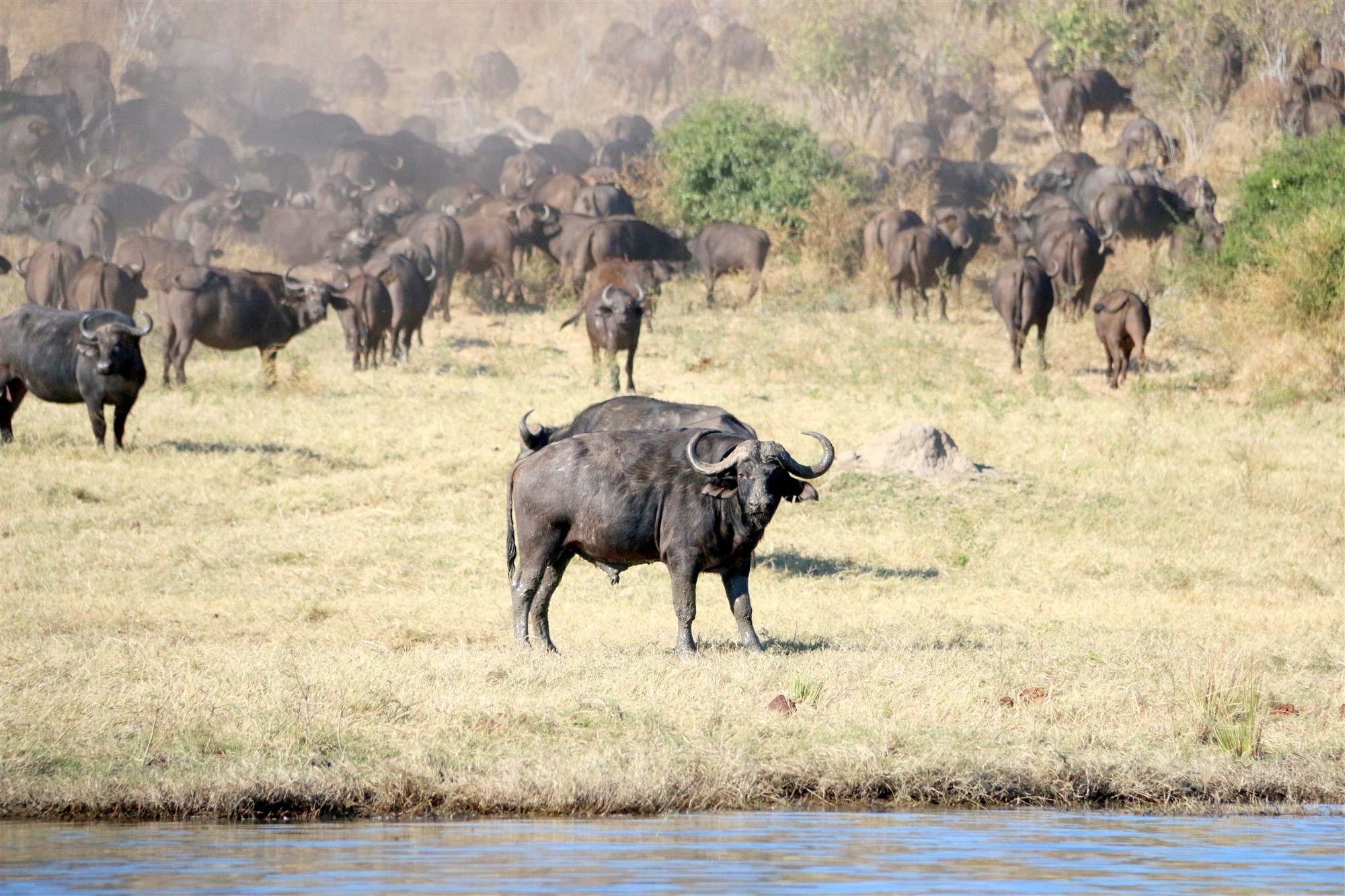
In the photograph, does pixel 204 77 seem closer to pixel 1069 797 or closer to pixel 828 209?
pixel 828 209

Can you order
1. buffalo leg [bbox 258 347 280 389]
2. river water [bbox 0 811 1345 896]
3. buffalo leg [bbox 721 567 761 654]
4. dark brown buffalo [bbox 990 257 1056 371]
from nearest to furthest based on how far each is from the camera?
river water [bbox 0 811 1345 896] → buffalo leg [bbox 721 567 761 654] → buffalo leg [bbox 258 347 280 389] → dark brown buffalo [bbox 990 257 1056 371]

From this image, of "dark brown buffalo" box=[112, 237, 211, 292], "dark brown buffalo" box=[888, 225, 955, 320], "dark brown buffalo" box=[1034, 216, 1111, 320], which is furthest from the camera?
"dark brown buffalo" box=[112, 237, 211, 292]

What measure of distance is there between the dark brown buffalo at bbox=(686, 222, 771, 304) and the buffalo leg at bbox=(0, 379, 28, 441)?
12971 mm

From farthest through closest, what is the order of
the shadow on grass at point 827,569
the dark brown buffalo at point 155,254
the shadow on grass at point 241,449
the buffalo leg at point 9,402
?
the dark brown buffalo at point 155,254, the buffalo leg at point 9,402, the shadow on grass at point 241,449, the shadow on grass at point 827,569

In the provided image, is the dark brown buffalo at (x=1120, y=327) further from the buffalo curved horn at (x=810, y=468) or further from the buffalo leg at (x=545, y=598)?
the buffalo leg at (x=545, y=598)

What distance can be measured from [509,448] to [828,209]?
1399cm

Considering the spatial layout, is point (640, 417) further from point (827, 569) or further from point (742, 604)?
point (742, 604)

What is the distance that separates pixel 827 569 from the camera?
12664mm

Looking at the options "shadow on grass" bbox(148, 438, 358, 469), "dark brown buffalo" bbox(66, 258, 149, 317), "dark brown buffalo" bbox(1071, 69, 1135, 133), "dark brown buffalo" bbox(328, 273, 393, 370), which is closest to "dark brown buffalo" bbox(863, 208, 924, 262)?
"dark brown buffalo" bbox(328, 273, 393, 370)

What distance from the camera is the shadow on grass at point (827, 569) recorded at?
12.5 meters

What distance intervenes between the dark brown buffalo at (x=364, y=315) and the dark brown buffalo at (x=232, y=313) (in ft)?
2.96

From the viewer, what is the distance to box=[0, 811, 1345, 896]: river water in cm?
514

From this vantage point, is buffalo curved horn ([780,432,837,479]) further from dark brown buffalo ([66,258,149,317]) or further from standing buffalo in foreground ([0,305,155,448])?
dark brown buffalo ([66,258,149,317])

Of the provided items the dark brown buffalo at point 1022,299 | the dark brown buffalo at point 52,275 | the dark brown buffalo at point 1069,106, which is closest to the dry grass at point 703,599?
the dark brown buffalo at point 1022,299
